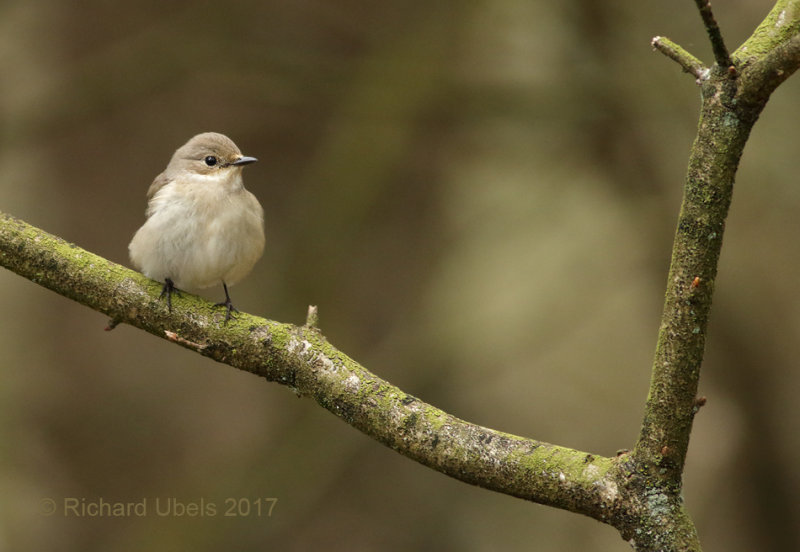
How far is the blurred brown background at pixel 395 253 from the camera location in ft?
21.1

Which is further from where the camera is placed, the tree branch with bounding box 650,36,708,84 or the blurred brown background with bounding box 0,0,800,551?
the blurred brown background with bounding box 0,0,800,551

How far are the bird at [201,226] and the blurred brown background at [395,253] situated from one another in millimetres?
1618

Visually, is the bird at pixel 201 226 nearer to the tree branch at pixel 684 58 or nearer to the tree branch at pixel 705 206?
the tree branch at pixel 705 206

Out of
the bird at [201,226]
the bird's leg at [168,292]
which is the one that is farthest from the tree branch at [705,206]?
the bird at [201,226]

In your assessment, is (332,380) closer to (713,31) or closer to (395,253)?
(713,31)

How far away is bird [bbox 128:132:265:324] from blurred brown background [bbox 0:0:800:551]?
1.62 metres

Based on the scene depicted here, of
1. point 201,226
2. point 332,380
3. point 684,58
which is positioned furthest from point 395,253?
point 684,58

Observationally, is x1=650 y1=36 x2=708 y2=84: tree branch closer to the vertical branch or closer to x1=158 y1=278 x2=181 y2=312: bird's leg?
the vertical branch

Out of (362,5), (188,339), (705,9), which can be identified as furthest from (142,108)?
(705,9)

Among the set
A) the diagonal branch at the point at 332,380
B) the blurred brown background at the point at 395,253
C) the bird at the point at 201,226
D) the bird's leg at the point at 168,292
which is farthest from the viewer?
the blurred brown background at the point at 395,253

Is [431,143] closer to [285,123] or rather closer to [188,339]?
[285,123]

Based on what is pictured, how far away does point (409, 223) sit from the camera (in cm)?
764

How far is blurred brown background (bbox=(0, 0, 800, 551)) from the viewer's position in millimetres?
6434

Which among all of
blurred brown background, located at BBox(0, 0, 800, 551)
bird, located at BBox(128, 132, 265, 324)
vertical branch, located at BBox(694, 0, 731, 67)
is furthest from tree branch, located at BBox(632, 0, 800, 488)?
blurred brown background, located at BBox(0, 0, 800, 551)
